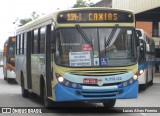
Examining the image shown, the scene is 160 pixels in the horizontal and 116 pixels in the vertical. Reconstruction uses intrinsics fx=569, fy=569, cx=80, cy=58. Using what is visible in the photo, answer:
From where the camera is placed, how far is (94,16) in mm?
15141

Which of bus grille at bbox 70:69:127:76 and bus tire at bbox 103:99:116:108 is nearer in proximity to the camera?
bus grille at bbox 70:69:127:76

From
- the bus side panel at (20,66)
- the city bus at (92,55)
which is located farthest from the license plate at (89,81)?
the bus side panel at (20,66)

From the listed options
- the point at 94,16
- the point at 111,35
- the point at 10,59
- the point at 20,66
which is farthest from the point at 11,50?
the point at 111,35

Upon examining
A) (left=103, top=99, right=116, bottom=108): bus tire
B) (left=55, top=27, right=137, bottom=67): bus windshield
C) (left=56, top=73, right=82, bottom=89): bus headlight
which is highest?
(left=55, top=27, right=137, bottom=67): bus windshield

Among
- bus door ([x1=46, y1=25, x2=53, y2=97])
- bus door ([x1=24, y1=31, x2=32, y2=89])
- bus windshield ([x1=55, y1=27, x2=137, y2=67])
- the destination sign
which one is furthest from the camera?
bus door ([x1=24, y1=31, x2=32, y2=89])

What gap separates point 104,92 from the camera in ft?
48.1

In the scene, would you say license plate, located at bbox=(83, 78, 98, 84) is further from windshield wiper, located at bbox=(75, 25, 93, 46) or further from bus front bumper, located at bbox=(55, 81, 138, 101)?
windshield wiper, located at bbox=(75, 25, 93, 46)

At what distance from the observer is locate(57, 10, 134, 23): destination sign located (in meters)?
15.0

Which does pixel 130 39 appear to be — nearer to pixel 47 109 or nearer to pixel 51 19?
pixel 51 19

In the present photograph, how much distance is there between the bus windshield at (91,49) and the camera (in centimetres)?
1470

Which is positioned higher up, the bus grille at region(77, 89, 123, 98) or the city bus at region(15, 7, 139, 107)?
the city bus at region(15, 7, 139, 107)

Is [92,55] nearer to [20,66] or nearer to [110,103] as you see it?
[110,103]

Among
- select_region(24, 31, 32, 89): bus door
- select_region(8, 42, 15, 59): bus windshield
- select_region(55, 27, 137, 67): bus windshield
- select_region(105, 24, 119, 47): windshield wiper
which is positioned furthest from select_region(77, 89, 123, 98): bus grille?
select_region(8, 42, 15, 59): bus windshield

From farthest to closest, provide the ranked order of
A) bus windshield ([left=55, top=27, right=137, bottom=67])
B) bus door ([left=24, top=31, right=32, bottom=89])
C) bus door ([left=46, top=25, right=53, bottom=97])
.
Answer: bus door ([left=24, top=31, right=32, bottom=89]) → bus door ([left=46, top=25, right=53, bottom=97]) → bus windshield ([left=55, top=27, right=137, bottom=67])
